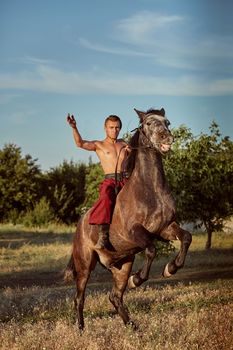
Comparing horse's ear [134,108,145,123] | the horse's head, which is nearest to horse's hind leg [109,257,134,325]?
the horse's head

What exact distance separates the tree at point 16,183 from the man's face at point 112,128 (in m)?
46.2

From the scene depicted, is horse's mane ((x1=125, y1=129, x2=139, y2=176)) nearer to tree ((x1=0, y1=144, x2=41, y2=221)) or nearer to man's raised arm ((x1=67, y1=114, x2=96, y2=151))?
man's raised arm ((x1=67, y1=114, x2=96, y2=151))

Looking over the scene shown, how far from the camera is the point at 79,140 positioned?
9.77 m

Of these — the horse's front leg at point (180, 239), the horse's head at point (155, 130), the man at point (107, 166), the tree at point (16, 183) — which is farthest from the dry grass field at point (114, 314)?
the tree at point (16, 183)

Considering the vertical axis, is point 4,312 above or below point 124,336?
below

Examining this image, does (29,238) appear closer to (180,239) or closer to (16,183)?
(16,183)

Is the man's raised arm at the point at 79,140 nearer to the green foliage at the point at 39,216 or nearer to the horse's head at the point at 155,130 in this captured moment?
the horse's head at the point at 155,130

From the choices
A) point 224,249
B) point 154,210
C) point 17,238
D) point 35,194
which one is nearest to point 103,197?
point 154,210

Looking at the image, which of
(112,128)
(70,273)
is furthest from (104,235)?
(70,273)

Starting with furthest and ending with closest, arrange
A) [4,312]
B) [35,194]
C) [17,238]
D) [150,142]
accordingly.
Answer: [35,194] < [17,238] < [4,312] < [150,142]

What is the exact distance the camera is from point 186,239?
816 cm

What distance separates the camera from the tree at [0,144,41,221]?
56031 millimetres

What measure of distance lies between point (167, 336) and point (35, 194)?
4778 cm

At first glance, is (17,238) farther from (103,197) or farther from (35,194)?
(103,197)
